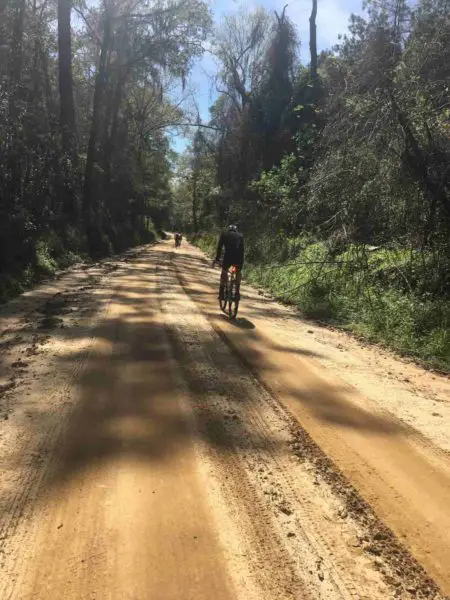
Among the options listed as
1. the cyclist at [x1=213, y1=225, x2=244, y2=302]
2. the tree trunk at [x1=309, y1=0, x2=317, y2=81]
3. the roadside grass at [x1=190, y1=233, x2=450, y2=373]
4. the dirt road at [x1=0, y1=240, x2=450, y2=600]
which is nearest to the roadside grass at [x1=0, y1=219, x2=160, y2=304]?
the cyclist at [x1=213, y1=225, x2=244, y2=302]

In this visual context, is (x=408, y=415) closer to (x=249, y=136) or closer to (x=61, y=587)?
(x=61, y=587)

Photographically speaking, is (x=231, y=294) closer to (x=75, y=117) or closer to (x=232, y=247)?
(x=232, y=247)

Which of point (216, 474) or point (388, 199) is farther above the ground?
point (388, 199)

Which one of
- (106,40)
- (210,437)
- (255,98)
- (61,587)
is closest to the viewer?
(61,587)

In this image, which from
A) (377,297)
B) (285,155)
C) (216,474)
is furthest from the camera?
(285,155)

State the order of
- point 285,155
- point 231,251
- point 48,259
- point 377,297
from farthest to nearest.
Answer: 1. point 285,155
2. point 48,259
3. point 231,251
4. point 377,297

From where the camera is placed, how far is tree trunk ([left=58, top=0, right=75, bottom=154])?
2222 centimetres

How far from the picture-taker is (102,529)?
2771mm

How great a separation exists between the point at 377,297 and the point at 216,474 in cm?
746

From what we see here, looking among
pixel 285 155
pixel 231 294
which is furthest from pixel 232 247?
pixel 285 155

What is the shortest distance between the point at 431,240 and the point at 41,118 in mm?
15457

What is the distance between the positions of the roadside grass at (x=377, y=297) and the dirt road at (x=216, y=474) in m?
1.36

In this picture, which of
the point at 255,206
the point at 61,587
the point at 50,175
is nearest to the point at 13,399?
the point at 61,587

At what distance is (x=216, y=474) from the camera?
11.4 feet
